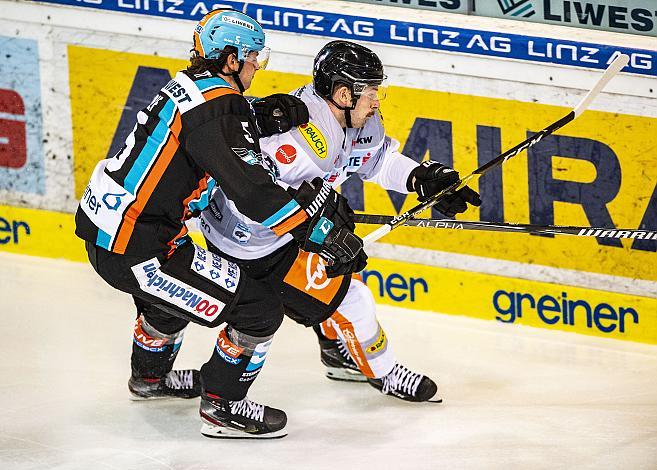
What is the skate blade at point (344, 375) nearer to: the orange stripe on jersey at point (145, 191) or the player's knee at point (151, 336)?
the player's knee at point (151, 336)

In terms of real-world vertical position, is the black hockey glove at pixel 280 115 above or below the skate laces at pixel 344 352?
above

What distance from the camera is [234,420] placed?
4.32 m

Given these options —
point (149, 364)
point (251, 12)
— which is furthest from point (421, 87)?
point (149, 364)

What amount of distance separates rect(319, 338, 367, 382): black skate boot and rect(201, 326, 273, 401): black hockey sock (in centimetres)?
64

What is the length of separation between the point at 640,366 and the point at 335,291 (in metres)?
1.34

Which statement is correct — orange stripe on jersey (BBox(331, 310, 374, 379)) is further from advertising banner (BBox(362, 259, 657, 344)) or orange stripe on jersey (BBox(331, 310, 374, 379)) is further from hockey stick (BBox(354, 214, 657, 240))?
Result: advertising banner (BBox(362, 259, 657, 344))

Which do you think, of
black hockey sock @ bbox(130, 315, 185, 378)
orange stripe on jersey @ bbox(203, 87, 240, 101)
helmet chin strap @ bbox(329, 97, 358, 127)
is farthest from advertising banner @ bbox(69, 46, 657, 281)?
orange stripe on jersey @ bbox(203, 87, 240, 101)

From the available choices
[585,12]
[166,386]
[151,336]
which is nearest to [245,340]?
[151,336]

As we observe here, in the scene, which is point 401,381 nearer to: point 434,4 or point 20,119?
point 434,4

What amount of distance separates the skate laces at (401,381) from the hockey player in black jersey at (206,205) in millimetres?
542

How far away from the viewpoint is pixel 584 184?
5.20 m

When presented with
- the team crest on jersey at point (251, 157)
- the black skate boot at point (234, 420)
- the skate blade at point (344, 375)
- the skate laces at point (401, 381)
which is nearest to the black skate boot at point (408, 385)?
the skate laces at point (401, 381)

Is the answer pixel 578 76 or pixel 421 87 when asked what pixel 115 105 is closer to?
pixel 421 87

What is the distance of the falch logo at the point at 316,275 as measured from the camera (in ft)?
14.4
